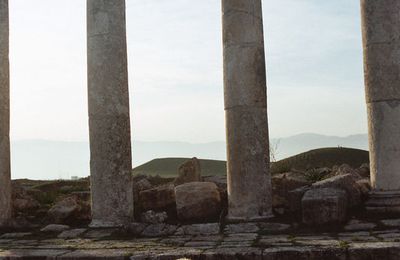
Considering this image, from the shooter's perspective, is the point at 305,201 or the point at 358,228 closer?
the point at 358,228

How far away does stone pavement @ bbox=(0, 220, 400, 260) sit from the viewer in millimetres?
8664

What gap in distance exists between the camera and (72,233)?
12.1 metres

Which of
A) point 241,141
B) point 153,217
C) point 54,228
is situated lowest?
point 54,228

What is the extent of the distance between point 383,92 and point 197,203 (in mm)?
5019

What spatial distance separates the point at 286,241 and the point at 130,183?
462 cm

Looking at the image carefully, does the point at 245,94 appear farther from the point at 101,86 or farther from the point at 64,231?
Result: the point at 64,231

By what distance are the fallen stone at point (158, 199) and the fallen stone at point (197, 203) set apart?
885 mm

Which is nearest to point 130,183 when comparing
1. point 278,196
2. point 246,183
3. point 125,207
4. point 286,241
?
point 125,207

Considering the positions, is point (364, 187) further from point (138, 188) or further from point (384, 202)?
point (138, 188)

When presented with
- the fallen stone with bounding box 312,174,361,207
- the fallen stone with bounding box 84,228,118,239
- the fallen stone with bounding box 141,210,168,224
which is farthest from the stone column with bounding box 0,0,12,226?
the fallen stone with bounding box 312,174,361,207

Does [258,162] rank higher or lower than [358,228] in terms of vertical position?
higher

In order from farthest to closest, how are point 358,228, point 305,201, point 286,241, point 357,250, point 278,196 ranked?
point 278,196 < point 305,201 < point 358,228 < point 286,241 < point 357,250

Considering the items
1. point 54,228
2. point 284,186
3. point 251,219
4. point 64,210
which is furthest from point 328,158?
point 54,228

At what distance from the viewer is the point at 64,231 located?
12.4 m
